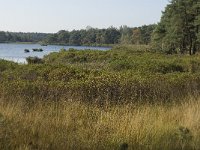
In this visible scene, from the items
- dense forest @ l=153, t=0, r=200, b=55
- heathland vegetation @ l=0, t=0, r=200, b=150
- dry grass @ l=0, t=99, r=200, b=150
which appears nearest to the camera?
dry grass @ l=0, t=99, r=200, b=150

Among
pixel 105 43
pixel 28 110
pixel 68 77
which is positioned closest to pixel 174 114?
pixel 28 110

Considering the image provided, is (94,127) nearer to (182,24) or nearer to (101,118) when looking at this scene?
(101,118)

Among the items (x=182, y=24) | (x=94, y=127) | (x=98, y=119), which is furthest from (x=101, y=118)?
(x=182, y=24)

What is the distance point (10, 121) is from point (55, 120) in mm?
1005

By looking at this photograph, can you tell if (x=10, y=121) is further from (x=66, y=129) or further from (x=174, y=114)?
(x=174, y=114)

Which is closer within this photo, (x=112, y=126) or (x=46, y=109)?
(x=112, y=126)

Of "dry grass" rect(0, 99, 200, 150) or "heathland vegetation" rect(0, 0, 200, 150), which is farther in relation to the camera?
"heathland vegetation" rect(0, 0, 200, 150)

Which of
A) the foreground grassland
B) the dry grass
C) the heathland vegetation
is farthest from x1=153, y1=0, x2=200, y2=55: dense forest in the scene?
the dry grass

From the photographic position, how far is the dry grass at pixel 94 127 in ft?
22.4

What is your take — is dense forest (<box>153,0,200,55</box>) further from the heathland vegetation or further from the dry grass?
the dry grass

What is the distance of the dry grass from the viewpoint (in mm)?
6832

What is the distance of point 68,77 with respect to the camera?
66.1ft

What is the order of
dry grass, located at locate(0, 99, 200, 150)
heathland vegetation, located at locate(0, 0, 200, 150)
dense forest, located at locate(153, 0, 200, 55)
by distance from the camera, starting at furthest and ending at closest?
1. dense forest, located at locate(153, 0, 200, 55)
2. heathland vegetation, located at locate(0, 0, 200, 150)
3. dry grass, located at locate(0, 99, 200, 150)

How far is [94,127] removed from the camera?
7.82m
